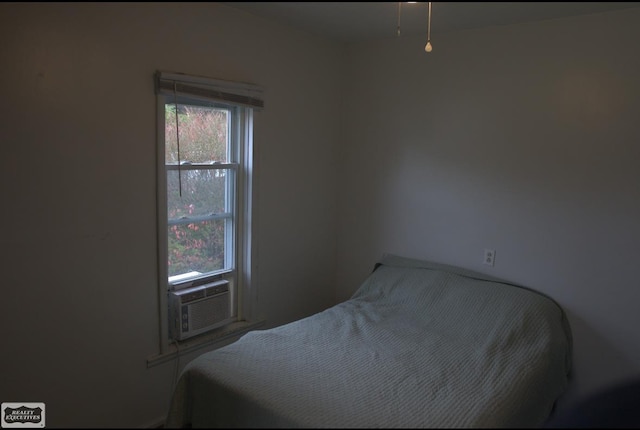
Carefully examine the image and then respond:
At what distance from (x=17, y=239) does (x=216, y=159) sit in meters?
1.05

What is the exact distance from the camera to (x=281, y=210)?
2.93 metres

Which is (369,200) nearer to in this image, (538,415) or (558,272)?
(558,272)

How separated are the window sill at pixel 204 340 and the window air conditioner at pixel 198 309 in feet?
0.17

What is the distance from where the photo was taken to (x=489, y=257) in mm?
2748

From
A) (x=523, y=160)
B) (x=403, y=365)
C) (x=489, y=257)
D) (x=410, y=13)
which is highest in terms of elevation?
(x=410, y=13)

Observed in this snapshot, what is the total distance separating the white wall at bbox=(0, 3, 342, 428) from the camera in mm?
1790

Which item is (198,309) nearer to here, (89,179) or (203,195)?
(203,195)

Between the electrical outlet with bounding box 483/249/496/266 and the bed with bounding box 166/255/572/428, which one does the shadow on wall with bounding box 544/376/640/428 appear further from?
the electrical outlet with bounding box 483/249/496/266

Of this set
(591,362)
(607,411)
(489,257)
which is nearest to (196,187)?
(489,257)

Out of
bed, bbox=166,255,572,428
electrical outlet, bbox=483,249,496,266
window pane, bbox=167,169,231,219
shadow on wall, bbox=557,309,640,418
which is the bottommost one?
shadow on wall, bbox=557,309,640,418

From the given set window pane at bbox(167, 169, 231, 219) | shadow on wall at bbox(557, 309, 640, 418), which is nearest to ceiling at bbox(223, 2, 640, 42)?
window pane at bbox(167, 169, 231, 219)

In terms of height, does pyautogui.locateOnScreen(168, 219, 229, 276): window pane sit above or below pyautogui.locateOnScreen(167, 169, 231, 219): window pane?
below

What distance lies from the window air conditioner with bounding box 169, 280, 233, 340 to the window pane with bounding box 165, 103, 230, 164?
68cm

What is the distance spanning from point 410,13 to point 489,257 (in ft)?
4.60
